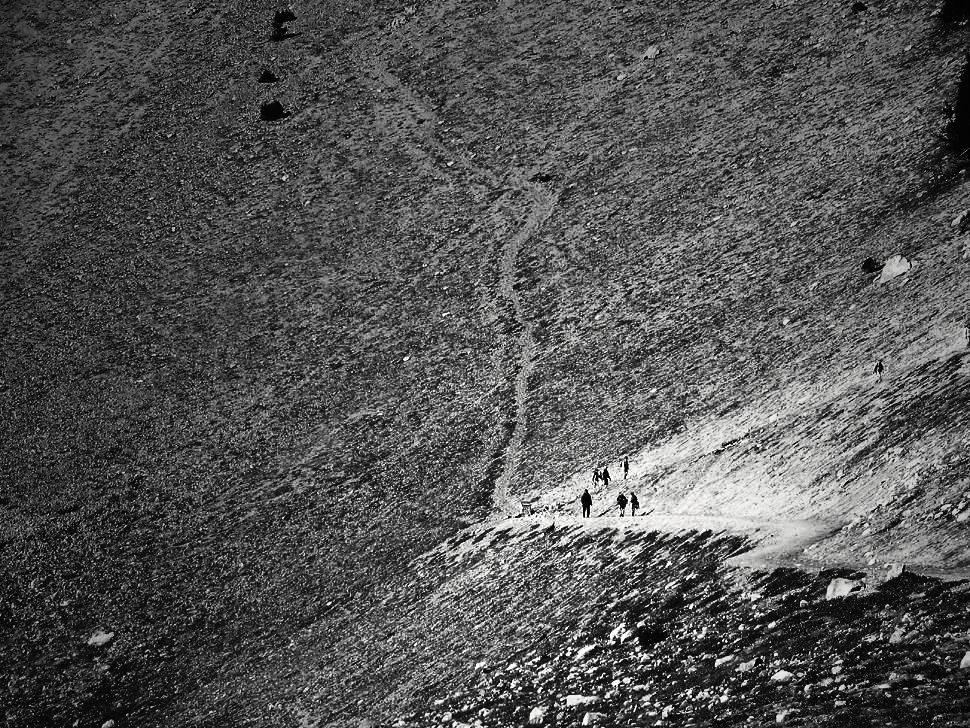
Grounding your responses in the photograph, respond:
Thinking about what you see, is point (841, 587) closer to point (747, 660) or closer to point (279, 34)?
point (747, 660)

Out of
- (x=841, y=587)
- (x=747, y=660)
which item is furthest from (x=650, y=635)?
(x=841, y=587)

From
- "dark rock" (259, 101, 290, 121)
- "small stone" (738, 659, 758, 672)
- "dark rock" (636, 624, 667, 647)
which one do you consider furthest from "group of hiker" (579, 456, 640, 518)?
"dark rock" (259, 101, 290, 121)

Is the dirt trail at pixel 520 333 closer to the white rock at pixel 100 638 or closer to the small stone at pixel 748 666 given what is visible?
the white rock at pixel 100 638

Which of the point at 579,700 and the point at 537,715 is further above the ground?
the point at 579,700

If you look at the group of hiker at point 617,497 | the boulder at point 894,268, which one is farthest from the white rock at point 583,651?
the boulder at point 894,268

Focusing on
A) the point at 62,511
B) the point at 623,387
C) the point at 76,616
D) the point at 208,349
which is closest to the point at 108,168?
the point at 208,349

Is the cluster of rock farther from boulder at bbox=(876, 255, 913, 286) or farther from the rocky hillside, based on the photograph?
boulder at bbox=(876, 255, 913, 286)

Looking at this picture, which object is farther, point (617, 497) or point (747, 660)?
point (617, 497)

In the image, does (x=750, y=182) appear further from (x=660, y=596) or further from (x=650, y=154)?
(x=660, y=596)
